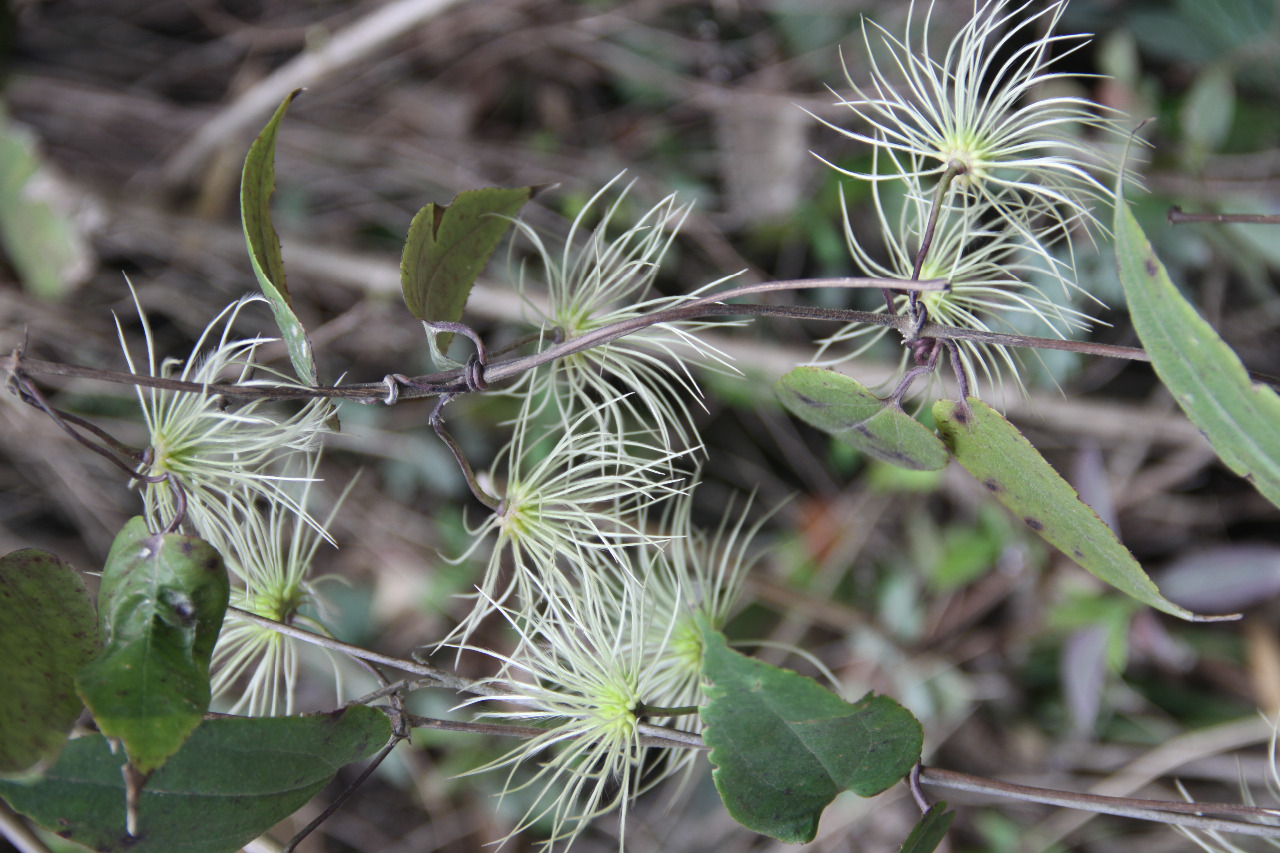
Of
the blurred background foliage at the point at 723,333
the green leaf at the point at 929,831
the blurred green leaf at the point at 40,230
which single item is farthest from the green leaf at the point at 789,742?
the blurred green leaf at the point at 40,230

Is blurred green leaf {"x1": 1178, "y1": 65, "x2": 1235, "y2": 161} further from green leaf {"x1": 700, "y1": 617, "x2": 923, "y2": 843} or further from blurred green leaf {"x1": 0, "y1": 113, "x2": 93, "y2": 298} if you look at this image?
blurred green leaf {"x1": 0, "y1": 113, "x2": 93, "y2": 298}

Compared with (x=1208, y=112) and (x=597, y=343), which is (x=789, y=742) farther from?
(x=1208, y=112)

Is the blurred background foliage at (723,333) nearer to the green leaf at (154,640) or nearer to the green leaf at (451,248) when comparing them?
the green leaf at (451,248)

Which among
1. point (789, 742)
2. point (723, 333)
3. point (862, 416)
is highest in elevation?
point (862, 416)

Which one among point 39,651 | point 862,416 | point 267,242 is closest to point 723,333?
point 862,416

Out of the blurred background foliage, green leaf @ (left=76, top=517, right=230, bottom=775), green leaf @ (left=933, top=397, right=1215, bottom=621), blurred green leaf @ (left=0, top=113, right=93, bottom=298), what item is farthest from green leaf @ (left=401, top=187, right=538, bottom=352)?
blurred green leaf @ (left=0, top=113, right=93, bottom=298)

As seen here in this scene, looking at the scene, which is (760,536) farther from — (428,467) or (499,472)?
(428,467)

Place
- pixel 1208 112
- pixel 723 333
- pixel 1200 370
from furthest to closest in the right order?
pixel 723 333
pixel 1208 112
pixel 1200 370
